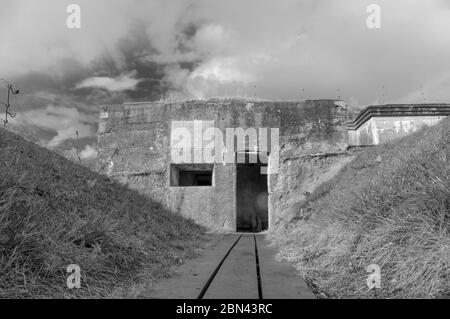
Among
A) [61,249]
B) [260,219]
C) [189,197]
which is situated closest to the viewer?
[61,249]

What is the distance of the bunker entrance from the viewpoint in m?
14.1

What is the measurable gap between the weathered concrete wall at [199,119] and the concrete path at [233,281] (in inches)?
210

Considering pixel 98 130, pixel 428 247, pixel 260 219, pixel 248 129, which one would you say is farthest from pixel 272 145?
pixel 428 247

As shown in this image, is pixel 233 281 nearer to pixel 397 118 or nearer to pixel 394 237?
pixel 394 237

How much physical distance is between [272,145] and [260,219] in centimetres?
371

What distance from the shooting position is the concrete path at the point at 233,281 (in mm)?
3135

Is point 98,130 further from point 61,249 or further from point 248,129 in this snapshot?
point 61,249

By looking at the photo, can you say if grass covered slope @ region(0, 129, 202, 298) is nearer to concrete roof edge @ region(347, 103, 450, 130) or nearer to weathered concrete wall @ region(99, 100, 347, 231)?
weathered concrete wall @ region(99, 100, 347, 231)

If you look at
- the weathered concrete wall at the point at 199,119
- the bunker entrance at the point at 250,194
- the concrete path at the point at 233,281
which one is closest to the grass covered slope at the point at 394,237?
the concrete path at the point at 233,281

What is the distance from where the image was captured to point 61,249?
3.43m

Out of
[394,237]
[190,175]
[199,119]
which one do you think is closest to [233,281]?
[394,237]

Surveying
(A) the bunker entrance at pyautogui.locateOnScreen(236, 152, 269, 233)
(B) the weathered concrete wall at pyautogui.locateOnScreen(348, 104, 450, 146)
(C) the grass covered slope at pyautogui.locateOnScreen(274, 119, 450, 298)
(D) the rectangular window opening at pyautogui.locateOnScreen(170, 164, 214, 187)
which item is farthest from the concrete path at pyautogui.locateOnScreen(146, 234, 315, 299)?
(A) the bunker entrance at pyautogui.locateOnScreen(236, 152, 269, 233)

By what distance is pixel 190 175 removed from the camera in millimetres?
12891

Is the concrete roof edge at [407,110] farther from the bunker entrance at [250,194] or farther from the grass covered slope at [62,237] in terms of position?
the grass covered slope at [62,237]
